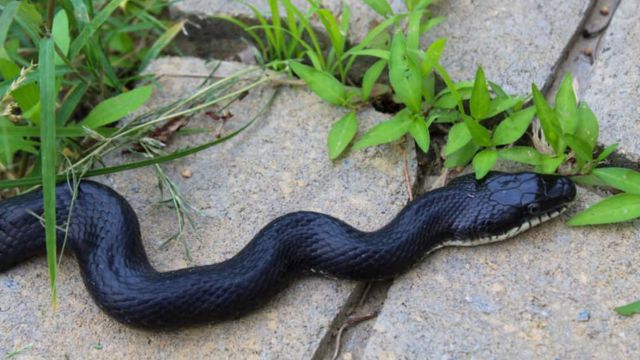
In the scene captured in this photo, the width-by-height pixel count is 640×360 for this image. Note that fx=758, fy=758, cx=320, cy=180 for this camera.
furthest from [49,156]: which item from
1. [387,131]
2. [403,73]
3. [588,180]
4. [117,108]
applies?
[588,180]

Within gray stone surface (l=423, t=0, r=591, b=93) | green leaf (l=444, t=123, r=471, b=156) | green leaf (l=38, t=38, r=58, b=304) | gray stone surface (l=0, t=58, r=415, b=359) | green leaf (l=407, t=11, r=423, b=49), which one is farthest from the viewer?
gray stone surface (l=423, t=0, r=591, b=93)

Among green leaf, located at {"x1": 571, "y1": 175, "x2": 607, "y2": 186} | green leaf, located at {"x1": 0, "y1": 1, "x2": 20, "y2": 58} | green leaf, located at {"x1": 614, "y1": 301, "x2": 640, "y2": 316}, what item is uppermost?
green leaf, located at {"x1": 0, "y1": 1, "x2": 20, "y2": 58}

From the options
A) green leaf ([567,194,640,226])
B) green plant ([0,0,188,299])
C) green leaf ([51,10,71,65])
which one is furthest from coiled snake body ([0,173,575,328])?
green leaf ([51,10,71,65])

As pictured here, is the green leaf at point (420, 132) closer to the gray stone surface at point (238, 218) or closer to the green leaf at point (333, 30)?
the gray stone surface at point (238, 218)

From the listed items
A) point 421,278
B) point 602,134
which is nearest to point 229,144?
point 421,278

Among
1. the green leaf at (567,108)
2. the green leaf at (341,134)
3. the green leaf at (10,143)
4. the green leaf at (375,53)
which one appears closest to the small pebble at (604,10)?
the green leaf at (567,108)

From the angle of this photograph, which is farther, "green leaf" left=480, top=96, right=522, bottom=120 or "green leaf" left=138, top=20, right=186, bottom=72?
"green leaf" left=138, top=20, right=186, bottom=72

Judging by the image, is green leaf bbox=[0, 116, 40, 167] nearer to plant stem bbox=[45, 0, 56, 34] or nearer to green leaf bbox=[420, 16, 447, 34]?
plant stem bbox=[45, 0, 56, 34]

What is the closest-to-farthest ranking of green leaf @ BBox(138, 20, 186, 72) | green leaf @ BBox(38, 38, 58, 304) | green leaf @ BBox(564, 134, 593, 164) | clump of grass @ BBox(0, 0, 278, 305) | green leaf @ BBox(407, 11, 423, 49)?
green leaf @ BBox(38, 38, 58, 304)
clump of grass @ BBox(0, 0, 278, 305)
green leaf @ BBox(564, 134, 593, 164)
green leaf @ BBox(407, 11, 423, 49)
green leaf @ BBox(138, 20, 186, 72)
